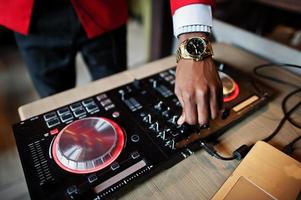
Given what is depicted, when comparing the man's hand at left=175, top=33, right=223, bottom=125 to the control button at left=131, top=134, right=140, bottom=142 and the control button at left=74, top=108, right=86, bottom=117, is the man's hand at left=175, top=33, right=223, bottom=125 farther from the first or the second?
the control button at left=74, top=108, right=86, bottom=117

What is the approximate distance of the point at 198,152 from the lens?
1.43ft

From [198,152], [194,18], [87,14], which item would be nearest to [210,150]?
[198,152]

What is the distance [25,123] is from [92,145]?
0.15m

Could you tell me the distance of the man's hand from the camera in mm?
369

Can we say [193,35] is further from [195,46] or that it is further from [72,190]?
[72,190]

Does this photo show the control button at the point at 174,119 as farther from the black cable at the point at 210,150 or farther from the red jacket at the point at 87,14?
the red jacket at the point at 87,14

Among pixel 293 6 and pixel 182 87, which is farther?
pixel 293 6

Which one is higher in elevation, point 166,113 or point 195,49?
point 195,49

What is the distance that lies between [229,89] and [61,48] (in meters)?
0.46

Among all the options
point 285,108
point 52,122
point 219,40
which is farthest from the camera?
point 219,40

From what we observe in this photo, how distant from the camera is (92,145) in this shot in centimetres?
37

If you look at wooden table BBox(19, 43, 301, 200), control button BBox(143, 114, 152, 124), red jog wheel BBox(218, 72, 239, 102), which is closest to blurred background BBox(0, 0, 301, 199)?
wooden table BBox(19, 43, 301, 200)

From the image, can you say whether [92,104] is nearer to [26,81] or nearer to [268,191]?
[268,191]

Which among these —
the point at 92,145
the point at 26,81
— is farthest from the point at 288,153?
the point at 26,81
